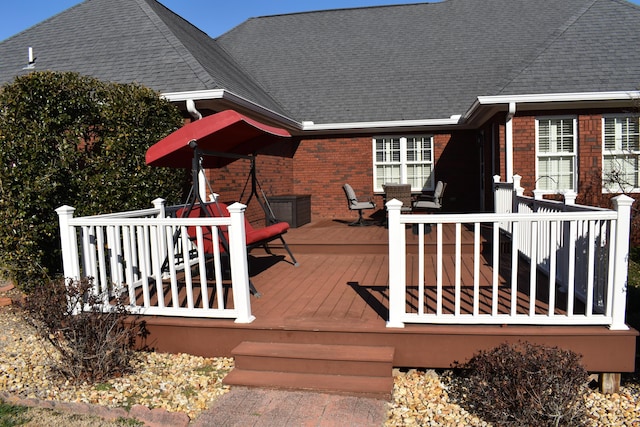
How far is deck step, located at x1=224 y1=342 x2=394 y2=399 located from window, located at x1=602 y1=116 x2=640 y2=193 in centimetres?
696

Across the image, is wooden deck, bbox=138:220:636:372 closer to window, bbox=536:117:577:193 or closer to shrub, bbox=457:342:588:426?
shrub, bbox=457:342:588:426

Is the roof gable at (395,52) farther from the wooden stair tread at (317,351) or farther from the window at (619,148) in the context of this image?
the wooden stair tread at (317,351)

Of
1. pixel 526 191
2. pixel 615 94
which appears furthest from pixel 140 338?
pixel 615 94

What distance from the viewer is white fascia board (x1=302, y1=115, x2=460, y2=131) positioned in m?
10.8

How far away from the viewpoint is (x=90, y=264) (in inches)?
169

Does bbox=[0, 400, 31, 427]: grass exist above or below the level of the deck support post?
above

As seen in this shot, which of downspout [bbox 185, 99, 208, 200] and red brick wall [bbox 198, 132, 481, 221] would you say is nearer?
downspout [bbox 185, 99, 208, 200]

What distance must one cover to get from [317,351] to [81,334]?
1.83 metres

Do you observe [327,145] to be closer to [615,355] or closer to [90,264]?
[90,264]

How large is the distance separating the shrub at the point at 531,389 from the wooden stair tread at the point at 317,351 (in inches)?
27.3

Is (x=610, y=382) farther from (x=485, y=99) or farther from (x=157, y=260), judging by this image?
(x=485, y=99)

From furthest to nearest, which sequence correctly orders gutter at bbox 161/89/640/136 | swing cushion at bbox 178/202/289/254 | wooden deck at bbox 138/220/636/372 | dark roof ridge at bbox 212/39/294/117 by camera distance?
dark roof ridge at bbox 212/39/294/117, gutter at bbox 161/89/640/136, swing cushion at bbox 178/202/289/254, wooden deck at bbox 138/220/636/372

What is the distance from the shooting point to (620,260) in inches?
133

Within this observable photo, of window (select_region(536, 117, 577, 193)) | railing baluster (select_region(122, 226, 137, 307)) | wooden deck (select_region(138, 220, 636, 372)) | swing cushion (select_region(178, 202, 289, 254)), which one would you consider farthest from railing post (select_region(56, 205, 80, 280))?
window (select_region(536, 117, 577, 193))
